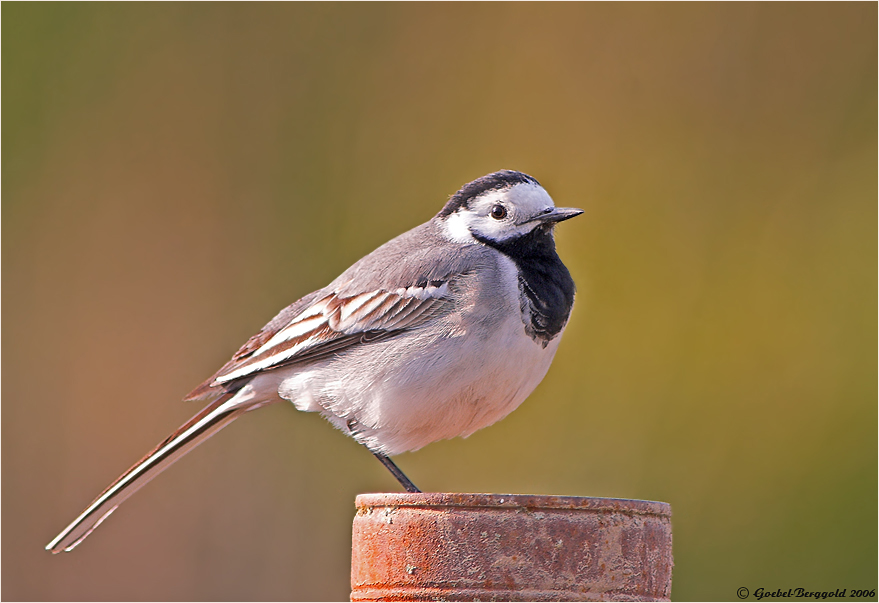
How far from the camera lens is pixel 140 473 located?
5121 mm

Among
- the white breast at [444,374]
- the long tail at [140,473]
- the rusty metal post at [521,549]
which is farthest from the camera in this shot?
the long tail at [140,473]

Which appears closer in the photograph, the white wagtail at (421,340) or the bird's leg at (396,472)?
the white wagtail at (421,340)

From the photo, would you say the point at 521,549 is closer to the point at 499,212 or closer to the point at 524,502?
the point at 524,502

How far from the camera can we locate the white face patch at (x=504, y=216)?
502 cm

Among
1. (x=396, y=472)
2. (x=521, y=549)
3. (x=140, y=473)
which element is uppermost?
(x=140, y=473)

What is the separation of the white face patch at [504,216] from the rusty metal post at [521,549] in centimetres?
193

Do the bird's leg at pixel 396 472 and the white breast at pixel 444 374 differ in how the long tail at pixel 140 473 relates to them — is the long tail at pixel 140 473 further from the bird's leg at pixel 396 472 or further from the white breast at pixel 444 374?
the bird's leg at pixel 396 472

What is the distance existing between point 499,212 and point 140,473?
2.37 metres

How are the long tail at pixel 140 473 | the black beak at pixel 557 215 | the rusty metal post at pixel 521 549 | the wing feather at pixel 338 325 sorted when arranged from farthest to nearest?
the long tail at pixel 140 473 → the black beak at pixel 557 215 → the wing feather at pixel 338 325 → the rusty metal post at pixel 521 549

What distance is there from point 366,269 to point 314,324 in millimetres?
411

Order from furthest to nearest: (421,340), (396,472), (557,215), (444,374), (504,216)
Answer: (396,472) → (504,216) → (557,215) → (421,340) → (444,374)

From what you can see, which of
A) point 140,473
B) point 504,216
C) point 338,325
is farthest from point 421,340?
point 140,473

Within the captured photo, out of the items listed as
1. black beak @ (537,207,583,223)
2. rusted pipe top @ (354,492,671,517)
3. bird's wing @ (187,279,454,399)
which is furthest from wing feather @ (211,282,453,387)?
rusted pipe top @ (354,492,671,517)

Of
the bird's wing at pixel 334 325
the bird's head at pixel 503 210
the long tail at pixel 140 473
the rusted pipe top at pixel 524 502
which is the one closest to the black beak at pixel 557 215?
the bird's head at pixel 503 210
